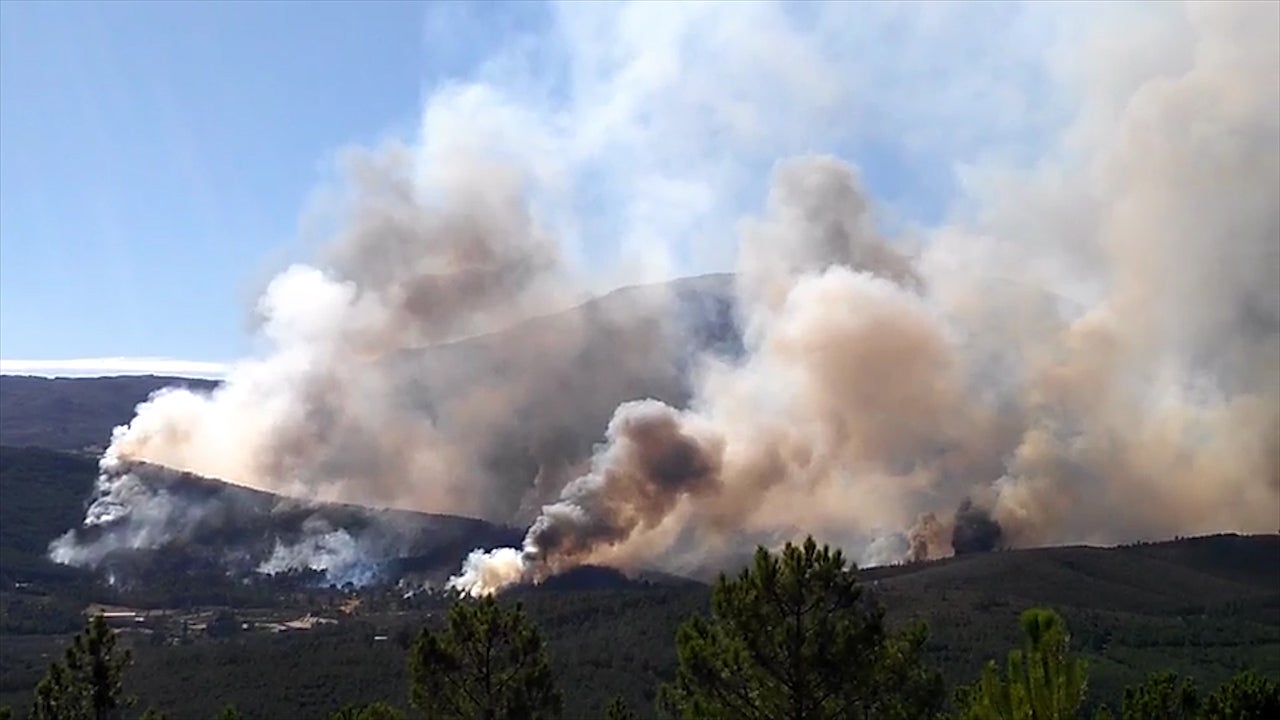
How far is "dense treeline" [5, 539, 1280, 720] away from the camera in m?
20.1

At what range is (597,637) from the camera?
161500mm

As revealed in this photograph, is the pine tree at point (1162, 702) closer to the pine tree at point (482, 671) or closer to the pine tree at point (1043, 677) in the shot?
the pine tree at point (482, 671)

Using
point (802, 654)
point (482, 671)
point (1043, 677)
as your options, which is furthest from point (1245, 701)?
point (1043, 677)

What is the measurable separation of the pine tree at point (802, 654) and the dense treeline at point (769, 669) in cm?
4

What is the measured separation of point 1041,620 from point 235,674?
138m

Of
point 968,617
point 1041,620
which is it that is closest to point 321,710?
point 968,617

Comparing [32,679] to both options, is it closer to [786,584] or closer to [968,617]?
[968,617]

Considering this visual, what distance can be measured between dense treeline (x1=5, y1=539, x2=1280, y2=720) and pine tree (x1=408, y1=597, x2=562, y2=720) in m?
0.04

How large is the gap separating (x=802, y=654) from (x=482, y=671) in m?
10.8

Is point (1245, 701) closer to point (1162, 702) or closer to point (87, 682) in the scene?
point (1162, 702)

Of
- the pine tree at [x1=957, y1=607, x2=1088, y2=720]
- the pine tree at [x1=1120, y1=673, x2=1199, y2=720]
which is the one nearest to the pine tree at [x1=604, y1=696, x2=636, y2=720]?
the pine tree at [x1=1120, y1=673, x2=1199, y2=720]

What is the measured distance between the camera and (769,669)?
32.6m

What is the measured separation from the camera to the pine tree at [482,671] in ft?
123

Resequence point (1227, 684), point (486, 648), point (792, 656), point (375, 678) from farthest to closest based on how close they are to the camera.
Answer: point (375, 678) → point (1227, 684) → point (486, 648) → point (792, 656)
